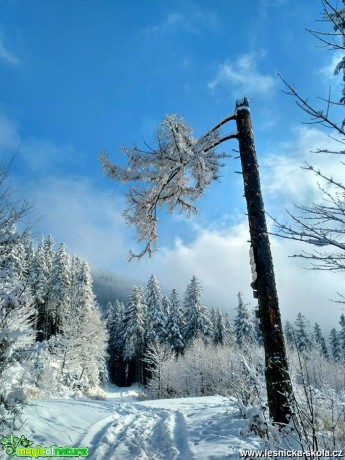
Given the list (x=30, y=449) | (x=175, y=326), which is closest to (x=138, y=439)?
(x=30, y=449)

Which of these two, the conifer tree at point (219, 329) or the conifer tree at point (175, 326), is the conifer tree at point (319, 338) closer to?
the conifer tree at point (219, 329)

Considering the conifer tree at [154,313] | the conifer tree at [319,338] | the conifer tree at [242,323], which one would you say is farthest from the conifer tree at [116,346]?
the conifer tree at [319,338]

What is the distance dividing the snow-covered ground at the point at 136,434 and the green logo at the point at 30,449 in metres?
0.15

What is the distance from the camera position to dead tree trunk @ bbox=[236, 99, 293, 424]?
15.7ft

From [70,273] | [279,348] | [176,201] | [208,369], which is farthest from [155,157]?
[70,273]

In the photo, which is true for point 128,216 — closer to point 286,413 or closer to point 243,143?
point 243,143

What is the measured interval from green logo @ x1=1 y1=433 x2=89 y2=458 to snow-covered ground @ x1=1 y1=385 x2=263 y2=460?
0.15 meters

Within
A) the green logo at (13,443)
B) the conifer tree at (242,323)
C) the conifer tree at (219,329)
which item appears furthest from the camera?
the conifer tree at (219,329)

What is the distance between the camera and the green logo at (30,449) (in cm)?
429

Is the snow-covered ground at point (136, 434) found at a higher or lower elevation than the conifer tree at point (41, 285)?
lower

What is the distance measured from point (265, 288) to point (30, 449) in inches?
158

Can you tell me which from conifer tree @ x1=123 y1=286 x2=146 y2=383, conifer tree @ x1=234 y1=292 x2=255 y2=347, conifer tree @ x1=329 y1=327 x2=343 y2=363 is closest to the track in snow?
conifer tree @ x1=234 y1=292 x2=255 y2=347

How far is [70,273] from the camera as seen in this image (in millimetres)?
47625

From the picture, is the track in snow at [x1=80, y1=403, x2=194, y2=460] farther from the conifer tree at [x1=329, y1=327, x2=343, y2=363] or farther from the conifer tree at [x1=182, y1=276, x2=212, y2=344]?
the conifer tree at [x1=329, y1=327, x2=343, y2=363]
